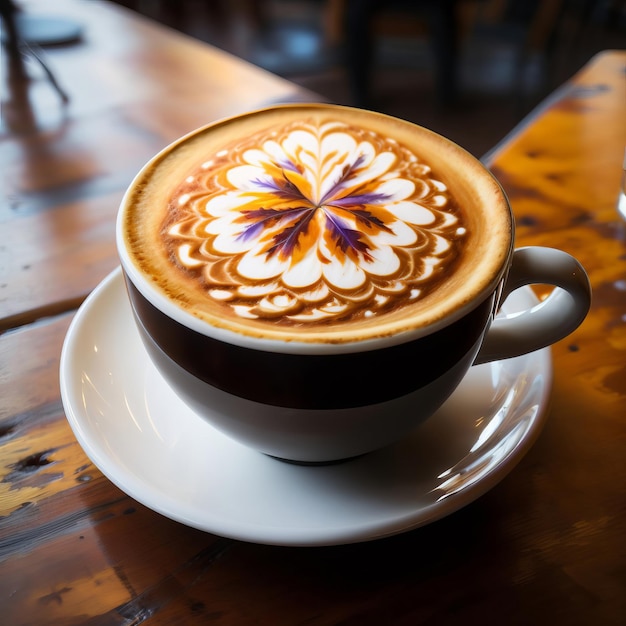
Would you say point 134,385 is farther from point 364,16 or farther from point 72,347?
point 364,16

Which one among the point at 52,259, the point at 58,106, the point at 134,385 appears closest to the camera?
the point at 134,385

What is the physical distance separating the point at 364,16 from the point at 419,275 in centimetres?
224

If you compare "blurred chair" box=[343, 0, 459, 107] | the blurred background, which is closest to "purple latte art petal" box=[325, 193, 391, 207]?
the blurred background

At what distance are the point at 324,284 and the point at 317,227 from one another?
56mm

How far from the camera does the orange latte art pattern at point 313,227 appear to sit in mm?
426

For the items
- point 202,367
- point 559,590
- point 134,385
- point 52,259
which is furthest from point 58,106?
point 559,590

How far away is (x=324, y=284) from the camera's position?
43 cm

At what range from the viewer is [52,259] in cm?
70

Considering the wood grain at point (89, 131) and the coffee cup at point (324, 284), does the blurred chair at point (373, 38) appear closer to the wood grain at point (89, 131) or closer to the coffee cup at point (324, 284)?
the wood grain at point (89, 131)

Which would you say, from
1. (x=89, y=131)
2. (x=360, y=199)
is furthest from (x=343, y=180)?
(x=89, y=131)

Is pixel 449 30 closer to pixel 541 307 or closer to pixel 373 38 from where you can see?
pixel 373 38

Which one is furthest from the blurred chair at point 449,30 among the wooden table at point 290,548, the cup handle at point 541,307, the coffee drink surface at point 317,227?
the cup handle at point 541,307

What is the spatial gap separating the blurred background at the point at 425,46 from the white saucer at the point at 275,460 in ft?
6.08

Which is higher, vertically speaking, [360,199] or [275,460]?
[360,199]
